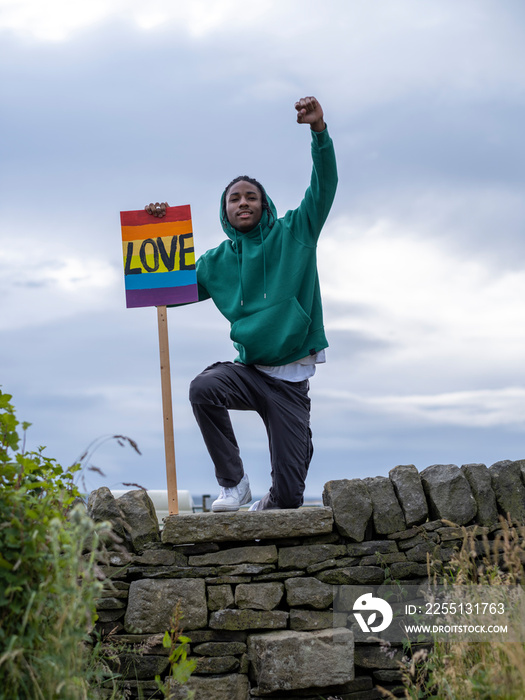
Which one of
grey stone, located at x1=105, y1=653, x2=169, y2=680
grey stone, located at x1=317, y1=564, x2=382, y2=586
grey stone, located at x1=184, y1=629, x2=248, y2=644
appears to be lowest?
grey stone, located at x1=105, y1=653, x2=169, y2=680

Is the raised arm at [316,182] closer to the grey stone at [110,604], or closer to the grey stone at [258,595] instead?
the grey stone at [258,595]

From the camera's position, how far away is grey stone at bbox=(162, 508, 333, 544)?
12.6 ft

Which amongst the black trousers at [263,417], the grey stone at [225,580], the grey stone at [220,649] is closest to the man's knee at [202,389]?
the black trousers at [263,417]

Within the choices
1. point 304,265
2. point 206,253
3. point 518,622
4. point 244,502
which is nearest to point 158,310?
point 206,253

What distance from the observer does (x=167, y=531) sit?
3.88 metres

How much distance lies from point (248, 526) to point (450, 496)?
3.98 feet

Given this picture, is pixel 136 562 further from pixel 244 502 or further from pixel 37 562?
pixel 37 562

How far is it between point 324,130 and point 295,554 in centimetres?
246

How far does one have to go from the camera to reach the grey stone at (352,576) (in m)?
3.84

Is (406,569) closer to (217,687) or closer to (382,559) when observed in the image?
(382,559)

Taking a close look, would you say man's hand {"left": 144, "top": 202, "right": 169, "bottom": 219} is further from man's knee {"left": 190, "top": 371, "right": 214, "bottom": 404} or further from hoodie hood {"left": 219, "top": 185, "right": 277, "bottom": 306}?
man's knee {"left": 190, "top": 371, "right": 214, "bottom": 404}

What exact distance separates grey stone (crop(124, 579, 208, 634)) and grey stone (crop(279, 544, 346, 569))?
48cm

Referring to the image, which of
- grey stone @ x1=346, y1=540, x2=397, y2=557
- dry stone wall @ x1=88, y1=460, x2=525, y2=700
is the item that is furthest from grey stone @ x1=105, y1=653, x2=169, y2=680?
grey stone @ x1=346, y1=540, x2=397, y2=557

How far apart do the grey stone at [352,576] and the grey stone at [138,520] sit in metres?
0.98
